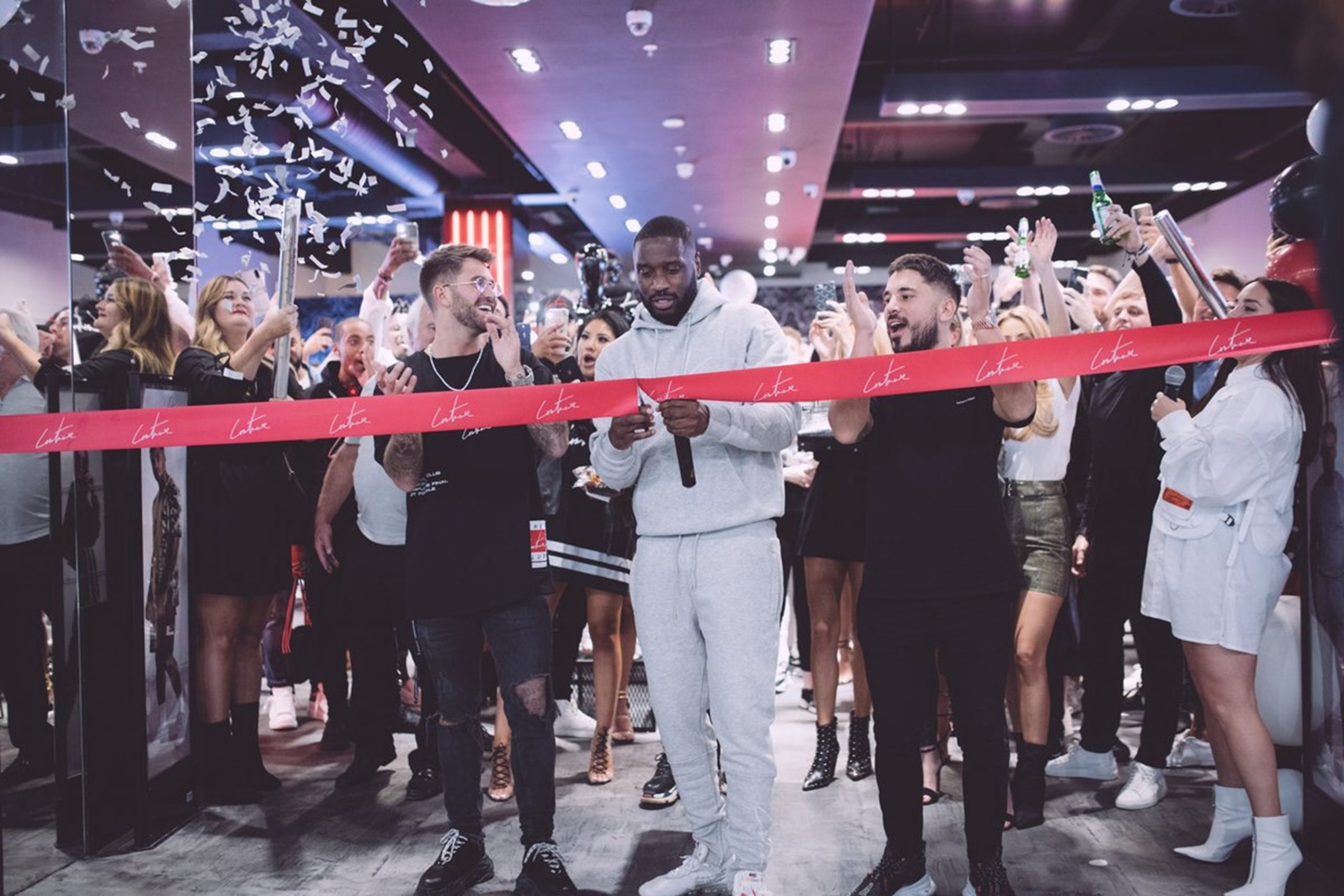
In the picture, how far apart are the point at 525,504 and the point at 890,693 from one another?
3.74 ft

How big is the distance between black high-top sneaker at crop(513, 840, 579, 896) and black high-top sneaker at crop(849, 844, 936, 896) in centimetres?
80

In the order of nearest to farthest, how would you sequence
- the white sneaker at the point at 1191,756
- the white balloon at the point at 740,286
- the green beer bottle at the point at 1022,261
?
the green beer bottle at the point at 1022,261, the white sneaker at the point at 1191,756, the white balloon at the point at 740,286

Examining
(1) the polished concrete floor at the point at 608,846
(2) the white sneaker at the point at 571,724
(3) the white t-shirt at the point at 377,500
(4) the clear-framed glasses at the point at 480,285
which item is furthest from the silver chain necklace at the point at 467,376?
(2) the white sneaker at the point at 571,724

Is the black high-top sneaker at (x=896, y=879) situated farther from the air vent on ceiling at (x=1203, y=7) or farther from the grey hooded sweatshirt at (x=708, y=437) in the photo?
the air vent on ceiling at (x=1203, y=7)

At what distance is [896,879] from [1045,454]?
5.21 ft

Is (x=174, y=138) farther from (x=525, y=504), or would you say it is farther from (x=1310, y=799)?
(x=1310, y=799)

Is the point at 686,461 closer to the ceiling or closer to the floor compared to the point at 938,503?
closer to the ceiling

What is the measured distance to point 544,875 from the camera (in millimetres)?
2932

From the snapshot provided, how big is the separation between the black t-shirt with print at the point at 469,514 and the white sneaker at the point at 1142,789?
2.21 meters

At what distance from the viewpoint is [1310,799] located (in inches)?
124

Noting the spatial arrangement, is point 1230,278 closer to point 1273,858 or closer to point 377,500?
point 1273,858

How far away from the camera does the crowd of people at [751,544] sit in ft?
9.15

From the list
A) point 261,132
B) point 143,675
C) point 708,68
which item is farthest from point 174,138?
point 708,68

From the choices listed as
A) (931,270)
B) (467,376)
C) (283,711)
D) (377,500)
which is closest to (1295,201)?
(931,270)
